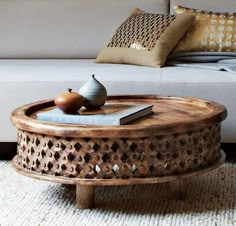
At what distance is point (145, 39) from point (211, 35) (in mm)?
305

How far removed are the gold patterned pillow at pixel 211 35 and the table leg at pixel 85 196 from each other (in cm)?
108

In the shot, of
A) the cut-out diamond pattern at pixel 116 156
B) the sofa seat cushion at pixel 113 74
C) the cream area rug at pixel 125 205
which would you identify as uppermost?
the sofa seat cushion at pixel 113 74

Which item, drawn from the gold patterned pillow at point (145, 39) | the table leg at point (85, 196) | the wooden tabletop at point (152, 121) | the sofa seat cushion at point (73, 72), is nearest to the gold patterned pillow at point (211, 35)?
the gold patterned pillow at point (145, 39)

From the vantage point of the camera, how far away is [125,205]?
1949 mm

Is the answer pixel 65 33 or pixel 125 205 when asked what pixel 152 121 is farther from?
pixel 65 33

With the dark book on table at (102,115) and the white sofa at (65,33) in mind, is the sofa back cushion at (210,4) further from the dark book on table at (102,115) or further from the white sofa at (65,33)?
the dark book on table at (102,115)

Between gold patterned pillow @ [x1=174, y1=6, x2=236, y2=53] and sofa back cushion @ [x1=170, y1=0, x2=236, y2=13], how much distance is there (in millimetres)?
150

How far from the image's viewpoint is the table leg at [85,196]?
1.85 m

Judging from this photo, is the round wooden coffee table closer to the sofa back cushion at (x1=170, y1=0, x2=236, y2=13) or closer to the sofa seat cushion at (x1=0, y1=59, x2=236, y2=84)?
the sofa seat cushion at (x1=0, y1=59, x2=236, y2=84)

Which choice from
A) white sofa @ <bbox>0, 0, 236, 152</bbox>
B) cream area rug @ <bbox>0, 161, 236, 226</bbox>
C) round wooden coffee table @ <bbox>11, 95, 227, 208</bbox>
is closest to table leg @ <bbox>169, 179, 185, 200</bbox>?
A: cream area rug @ <bbox>0, 161, 236, 226</bbox>

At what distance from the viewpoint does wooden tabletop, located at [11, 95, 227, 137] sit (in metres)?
1.71

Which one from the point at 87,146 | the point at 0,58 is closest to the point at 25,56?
the point at 0,58

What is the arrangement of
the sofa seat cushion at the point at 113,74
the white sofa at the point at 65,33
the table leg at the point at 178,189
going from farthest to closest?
the white sofa at the point at 65,33 < the sofa seat cushion at the point at 113,74 < the table leg at the point at 178,189

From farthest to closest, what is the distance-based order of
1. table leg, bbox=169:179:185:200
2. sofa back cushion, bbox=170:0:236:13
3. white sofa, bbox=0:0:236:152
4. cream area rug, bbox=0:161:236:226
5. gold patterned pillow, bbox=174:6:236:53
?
sofa back cushion, bbox=170:0:236:13, gold patterned pillow, bbox=174:6:236:53, white sofa, bbox=0:0:236:152, table leg, bbox=169:179:185:200, cream area rug, bbox=0:161:236:226
